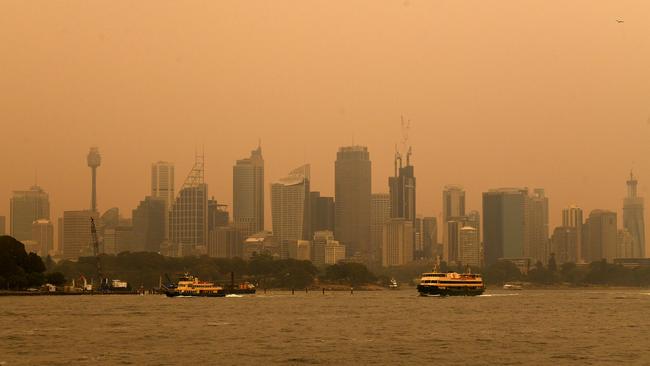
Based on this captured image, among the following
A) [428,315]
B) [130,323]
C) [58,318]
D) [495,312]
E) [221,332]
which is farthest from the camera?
[495,312]

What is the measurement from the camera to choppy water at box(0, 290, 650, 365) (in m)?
81.2

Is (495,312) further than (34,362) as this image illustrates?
Yes

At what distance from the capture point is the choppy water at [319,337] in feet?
267

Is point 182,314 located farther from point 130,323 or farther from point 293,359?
point 293,359

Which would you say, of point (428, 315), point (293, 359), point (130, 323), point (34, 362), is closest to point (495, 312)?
point (428, 315)

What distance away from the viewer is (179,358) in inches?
3167

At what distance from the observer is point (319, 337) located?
99812mm

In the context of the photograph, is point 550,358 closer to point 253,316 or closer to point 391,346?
point 391,346

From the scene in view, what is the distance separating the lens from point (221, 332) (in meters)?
105

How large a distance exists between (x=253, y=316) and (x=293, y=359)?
55027 mm

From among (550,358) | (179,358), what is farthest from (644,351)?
(179,358)

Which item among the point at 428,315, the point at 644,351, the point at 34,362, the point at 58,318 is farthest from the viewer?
the point at 428,315

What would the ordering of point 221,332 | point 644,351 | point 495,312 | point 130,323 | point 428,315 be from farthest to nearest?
point 495,312
point 428,315
point 130,323
point 221,332
point 644,351

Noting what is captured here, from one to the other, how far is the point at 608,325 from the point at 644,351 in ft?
107
